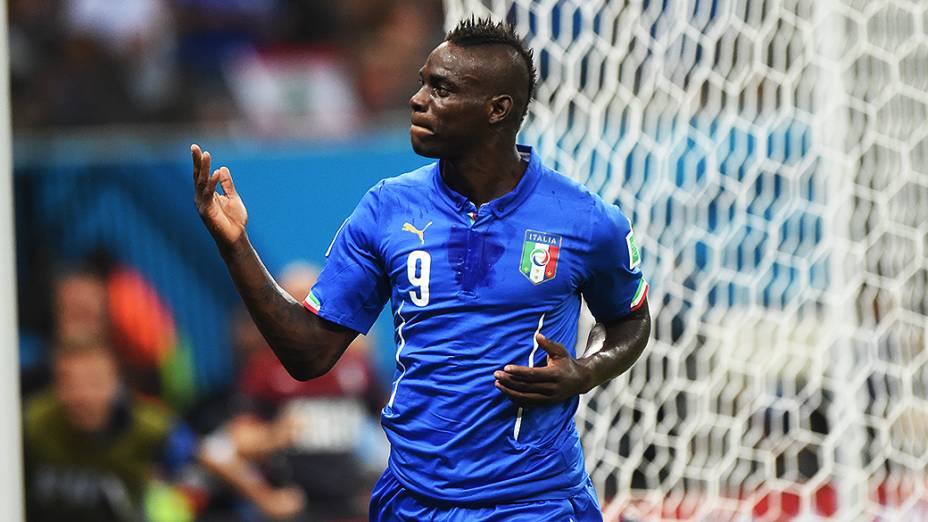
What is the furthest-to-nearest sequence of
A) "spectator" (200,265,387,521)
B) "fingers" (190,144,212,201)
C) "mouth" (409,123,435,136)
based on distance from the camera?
"spectator" (200,265,387,521) < "mouth" (409,123,435,136) < "fingers" (190,144,212,201)

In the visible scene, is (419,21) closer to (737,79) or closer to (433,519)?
(737,79)

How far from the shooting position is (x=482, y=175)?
2.83m

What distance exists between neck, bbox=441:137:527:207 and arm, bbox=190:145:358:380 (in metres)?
0.38

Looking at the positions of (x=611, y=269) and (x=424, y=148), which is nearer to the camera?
(x=424, y=148)

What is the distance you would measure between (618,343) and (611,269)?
→ 0.18 metres

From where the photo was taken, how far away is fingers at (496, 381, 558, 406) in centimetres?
265

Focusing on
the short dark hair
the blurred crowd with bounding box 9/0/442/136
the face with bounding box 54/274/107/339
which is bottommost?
the face with bounding box 54/274/107/339

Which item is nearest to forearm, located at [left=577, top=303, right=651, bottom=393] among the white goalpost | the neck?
the neck

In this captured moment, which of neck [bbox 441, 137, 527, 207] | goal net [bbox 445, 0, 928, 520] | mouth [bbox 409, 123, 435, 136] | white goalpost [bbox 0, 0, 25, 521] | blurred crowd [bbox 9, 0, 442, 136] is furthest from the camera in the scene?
blurred crowd [bbox 9, 0, 442, 136]

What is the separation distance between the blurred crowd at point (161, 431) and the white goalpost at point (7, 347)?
8.99 feet

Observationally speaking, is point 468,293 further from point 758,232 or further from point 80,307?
point 80,307

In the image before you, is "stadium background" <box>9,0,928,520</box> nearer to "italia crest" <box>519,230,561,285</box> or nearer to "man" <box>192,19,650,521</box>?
"man" <box>192,19,650,521</box>

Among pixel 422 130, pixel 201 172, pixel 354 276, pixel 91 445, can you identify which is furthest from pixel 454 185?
pixel 91 445

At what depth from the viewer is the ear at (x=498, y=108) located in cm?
277
